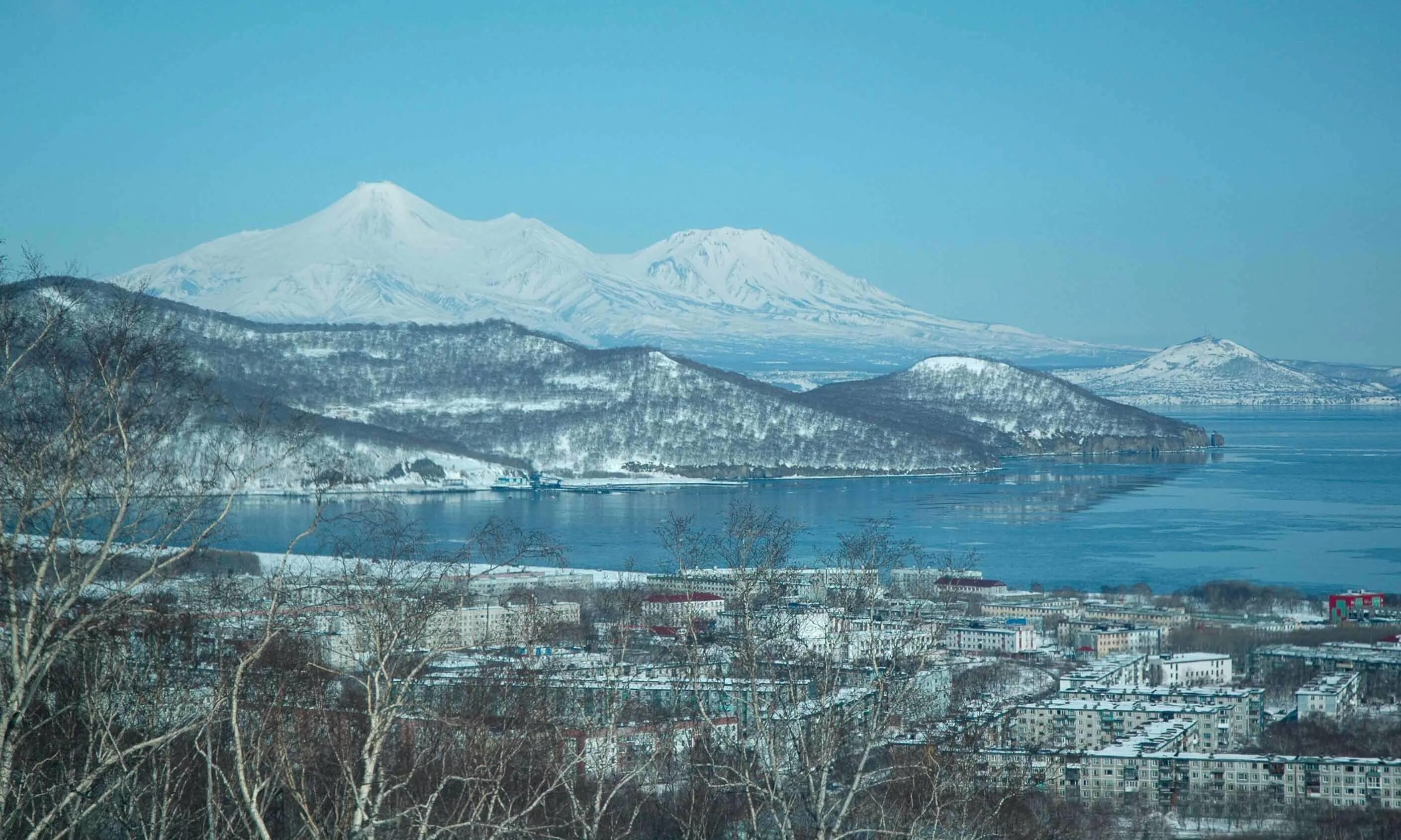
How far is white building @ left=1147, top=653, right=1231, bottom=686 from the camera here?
1108 cm

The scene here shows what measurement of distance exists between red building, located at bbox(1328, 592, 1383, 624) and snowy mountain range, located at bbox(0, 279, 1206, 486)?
17959 mm

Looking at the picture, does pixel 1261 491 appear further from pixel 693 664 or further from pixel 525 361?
pixel 693 664

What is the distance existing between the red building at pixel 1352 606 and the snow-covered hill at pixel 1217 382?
60.9 metres

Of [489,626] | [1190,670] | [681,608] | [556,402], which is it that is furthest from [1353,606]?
[556,402]

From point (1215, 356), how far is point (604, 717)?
9736 centimetres

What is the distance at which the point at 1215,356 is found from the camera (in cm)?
9681

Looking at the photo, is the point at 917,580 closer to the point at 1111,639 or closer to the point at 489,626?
the point at 489,626

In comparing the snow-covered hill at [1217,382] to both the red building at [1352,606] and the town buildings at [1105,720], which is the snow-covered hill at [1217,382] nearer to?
the red building at [1352,606]

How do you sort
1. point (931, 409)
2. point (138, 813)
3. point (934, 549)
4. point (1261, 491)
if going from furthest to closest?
point (931, 409) → point (1261, 491) → point (934, 549) → point (138, 813)

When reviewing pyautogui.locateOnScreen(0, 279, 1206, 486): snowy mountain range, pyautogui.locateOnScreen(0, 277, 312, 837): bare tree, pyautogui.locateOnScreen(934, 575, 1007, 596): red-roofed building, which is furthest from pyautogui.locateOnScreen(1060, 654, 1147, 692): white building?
pyautogui.locateOnScreen(0, 279, 1206, 486): snowy mountain range

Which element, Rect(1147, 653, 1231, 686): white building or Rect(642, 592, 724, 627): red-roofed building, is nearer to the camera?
Rect(642, 592, 724, 627): red-roofed building

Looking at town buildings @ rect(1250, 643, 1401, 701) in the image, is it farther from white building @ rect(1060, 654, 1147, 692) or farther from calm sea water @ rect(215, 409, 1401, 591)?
calm sea water @ rect(215, 409, 1401, 591)

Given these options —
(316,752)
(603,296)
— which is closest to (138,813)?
(316,752)

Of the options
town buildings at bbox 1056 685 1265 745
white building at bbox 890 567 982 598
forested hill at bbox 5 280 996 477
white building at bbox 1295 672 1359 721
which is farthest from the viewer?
forested hill at bbox 5 280 996 477
